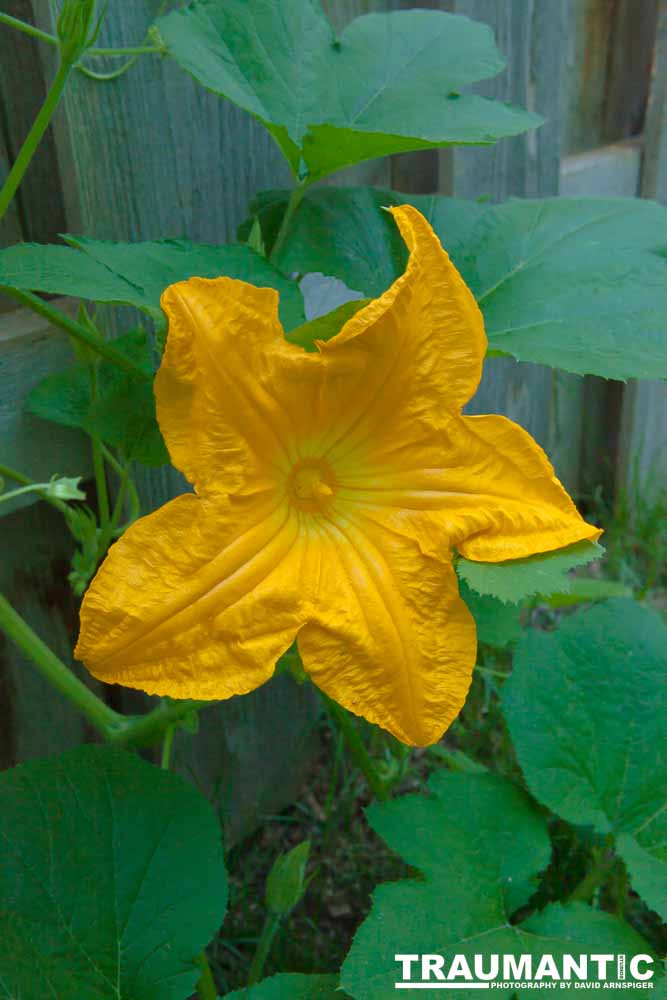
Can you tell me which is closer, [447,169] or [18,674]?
[18,674]

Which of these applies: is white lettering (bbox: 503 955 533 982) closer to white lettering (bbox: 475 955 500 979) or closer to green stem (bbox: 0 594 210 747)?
white lettering (bbox: 475 955 500 979)

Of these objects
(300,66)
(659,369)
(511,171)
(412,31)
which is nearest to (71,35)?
(300,66)

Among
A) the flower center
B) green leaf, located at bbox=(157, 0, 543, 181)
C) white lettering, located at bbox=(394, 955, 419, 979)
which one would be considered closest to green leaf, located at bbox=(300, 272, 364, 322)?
green leaf, located at bbox=(157, 0, 543, 181)

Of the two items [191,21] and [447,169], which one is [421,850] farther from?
[447,169]

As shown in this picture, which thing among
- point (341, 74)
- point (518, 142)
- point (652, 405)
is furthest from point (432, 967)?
point (652, 405)

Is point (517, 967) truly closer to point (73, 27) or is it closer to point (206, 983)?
point (206, 983)
